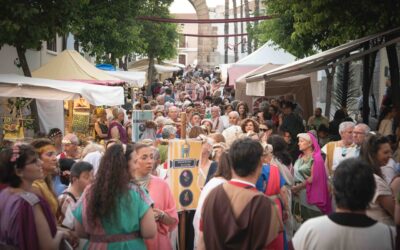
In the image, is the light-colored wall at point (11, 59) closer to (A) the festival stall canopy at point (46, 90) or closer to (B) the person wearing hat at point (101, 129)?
(B) the person wearing hat at point (101, 129)

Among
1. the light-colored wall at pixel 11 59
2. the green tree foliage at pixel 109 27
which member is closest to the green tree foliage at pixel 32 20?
the light-colored wall at pixel 11 59

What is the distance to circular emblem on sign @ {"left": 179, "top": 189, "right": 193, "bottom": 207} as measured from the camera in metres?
8.34

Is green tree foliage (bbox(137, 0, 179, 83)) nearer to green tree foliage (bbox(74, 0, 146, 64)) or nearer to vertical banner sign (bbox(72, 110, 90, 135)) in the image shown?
green tree foliage (bbox(74, 0, 146, 64))

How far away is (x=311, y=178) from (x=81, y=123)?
7615mm

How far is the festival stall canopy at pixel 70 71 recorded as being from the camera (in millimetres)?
18453

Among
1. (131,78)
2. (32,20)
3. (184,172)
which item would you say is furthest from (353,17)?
(131,78)

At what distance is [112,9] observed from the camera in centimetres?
2366

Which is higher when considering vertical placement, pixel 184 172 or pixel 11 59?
pixel 11 59

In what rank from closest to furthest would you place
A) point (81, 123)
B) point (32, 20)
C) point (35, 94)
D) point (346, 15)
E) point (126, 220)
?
point (126, 220) < point (35, 94) < point (346, 15) < point (32, 20) < point (81, 123)

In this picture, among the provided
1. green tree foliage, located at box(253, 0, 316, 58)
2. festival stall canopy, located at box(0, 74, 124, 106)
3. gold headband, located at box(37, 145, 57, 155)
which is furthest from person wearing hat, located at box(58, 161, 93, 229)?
green tree foliage, located at box(253, 0, 316, 58)

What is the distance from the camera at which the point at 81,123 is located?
15.7m

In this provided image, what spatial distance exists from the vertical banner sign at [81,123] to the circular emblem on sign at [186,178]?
7505 mm

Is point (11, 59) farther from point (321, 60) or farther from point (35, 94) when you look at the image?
point (321, 60)

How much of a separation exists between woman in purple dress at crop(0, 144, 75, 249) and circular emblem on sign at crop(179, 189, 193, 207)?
321 cm
